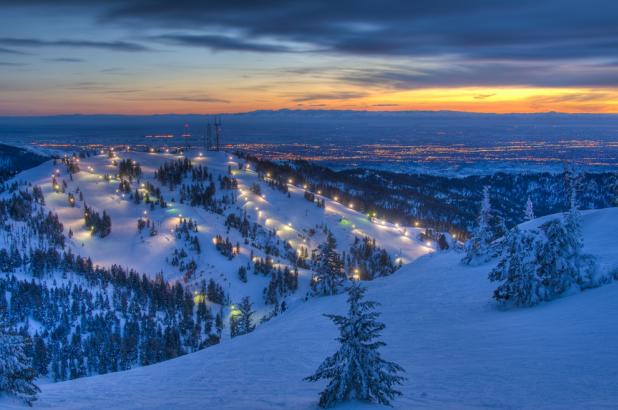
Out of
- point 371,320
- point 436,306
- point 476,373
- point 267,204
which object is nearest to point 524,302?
point 436,306

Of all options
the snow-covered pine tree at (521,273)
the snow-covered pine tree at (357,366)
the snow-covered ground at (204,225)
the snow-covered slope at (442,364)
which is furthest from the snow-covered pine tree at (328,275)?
the snow-covered pine tree at (357,366)

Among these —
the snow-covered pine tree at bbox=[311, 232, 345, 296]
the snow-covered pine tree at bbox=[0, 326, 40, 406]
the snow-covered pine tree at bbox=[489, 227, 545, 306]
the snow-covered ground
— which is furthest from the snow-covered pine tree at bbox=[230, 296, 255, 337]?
the snow-covered pine tree at bbox=[0, 326, 40, 406]

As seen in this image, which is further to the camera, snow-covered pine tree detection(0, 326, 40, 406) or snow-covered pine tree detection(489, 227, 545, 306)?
snow-covered pine tree detection(489, 227, 545, 306)

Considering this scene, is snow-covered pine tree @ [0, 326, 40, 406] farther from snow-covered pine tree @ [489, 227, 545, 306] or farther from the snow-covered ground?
the snow-covered ground

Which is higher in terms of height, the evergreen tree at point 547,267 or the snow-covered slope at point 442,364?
the evergreen tree at point 547,267

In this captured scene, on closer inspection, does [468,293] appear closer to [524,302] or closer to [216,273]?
[524,302]

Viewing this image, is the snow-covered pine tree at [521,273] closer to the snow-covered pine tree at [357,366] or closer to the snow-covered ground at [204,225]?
the snow-covered pine tree at [357,366]

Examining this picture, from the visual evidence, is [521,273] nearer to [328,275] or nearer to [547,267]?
[547,267]
